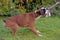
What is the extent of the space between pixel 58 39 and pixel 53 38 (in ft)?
0.56

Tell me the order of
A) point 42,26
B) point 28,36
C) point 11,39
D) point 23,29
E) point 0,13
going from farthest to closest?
point 0,13 < point 42,26 < point 23,29 < point 28,36 < point 11,39

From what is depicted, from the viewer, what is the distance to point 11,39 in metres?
6.27

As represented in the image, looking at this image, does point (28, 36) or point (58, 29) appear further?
point (58, 29)

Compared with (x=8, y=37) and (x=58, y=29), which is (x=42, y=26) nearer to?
(x=58, y=29)

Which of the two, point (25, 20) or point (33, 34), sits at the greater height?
point (25, 20)

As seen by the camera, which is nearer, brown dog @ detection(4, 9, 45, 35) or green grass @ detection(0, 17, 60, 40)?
Result: green grass @ detection(0, 17, 60, 40)

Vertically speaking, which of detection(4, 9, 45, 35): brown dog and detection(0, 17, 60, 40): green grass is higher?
detection(4, 9, 45, 35): brown dog

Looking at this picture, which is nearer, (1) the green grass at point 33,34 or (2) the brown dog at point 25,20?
(1) the green grass at point 33,34

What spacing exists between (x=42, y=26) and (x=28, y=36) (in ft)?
5.34

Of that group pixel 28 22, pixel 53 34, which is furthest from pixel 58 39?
pixel 28 22

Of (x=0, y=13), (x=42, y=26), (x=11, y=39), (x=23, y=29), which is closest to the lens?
(x=11, y=39)

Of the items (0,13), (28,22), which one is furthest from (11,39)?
(0,13)

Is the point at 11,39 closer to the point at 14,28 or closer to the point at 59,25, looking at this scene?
the point at 14,28

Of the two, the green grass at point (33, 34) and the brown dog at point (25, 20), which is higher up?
the brown dog at point (25, 20)
